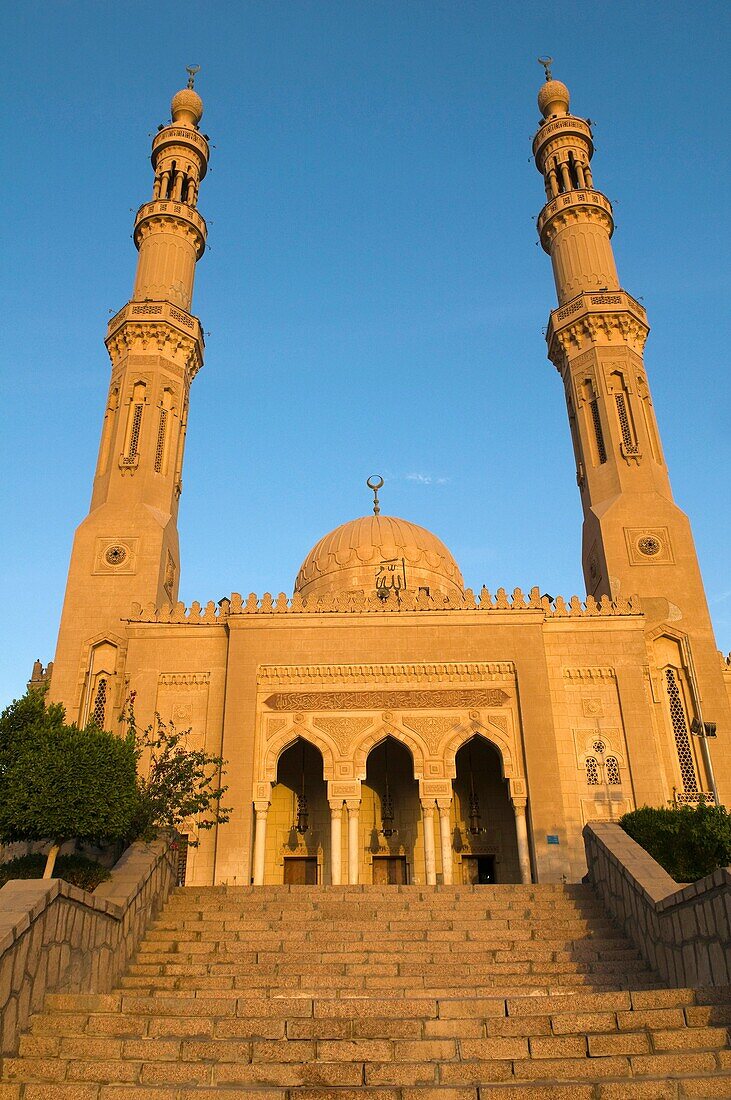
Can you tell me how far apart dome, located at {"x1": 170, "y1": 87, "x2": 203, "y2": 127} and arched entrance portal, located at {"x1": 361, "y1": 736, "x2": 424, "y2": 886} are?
2620cm

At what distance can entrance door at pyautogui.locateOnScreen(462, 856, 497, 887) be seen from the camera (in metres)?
20.7

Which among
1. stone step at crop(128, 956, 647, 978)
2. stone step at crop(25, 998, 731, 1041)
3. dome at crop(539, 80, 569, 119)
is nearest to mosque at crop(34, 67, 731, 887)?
stone step at crop(128, 956, 647, 978)

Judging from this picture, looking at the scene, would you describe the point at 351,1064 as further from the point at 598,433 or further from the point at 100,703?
the point at 598,433

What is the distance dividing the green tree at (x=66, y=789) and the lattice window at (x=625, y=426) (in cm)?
1758

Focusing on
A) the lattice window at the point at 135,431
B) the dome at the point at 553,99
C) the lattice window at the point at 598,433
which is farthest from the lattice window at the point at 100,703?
the dome at the point at 553,99

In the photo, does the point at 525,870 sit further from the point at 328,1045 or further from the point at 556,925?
the point at 328,1045

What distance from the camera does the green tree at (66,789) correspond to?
39.8ft

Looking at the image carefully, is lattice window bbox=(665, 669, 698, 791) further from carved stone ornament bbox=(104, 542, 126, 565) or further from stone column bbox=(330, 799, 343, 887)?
carved stone ornament bbox=(104, 542, 126, 565)

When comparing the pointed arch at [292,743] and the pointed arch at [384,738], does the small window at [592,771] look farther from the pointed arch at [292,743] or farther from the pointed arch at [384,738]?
the pointed arch at [292,743]

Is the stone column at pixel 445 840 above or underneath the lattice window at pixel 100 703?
underneath

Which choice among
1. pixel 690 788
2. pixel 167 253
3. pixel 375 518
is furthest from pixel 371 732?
pixel 167 253

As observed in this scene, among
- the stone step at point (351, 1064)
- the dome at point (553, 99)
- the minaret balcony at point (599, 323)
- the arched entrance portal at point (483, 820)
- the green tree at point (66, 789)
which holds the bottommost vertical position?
the stone step at point (351, 1064)

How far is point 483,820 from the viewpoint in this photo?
21312 mm

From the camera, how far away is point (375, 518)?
32.2m
